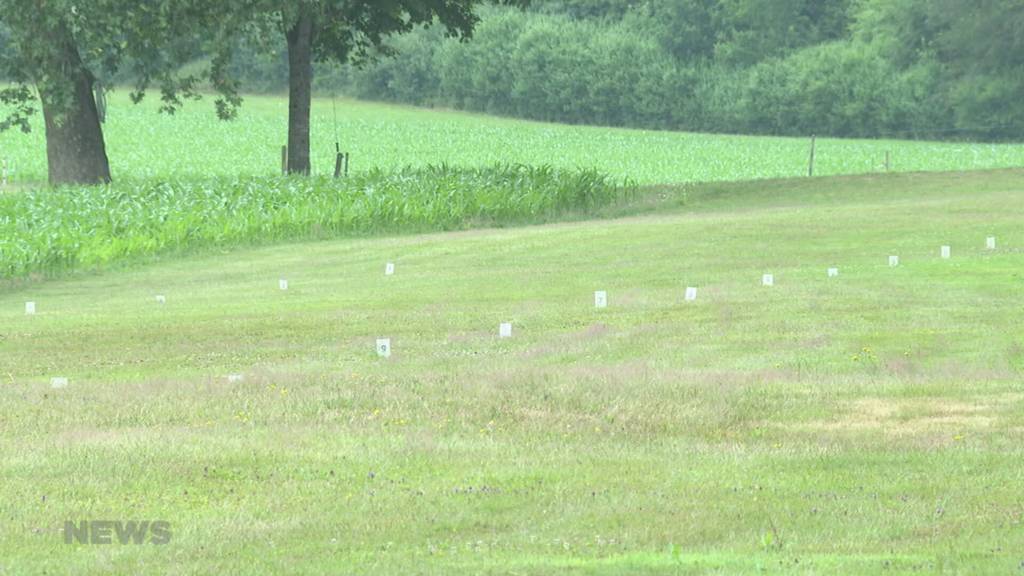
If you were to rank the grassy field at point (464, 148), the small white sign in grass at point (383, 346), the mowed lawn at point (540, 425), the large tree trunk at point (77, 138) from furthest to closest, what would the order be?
the grassy field at point (464, 148), the large tree trunk at point (77, 138), the small white sign in grass at point (383, 346), the mowed lawn at point (540, 425)

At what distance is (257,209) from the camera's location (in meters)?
32.6

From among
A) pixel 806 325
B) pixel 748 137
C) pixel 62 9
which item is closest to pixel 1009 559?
pixel 806 325

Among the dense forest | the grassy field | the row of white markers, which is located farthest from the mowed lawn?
the dense forest

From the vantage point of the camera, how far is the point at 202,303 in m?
22.0

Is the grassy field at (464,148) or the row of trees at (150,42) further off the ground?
the row of trees at (150,42)

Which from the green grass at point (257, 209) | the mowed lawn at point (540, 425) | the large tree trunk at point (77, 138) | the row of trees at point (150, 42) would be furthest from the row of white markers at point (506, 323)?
the large tree trunk at point (77, 138)

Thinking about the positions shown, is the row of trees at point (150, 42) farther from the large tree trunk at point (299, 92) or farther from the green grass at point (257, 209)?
the green grass at point (257, 209)

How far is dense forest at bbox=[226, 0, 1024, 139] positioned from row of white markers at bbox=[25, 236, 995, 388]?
59.9 m

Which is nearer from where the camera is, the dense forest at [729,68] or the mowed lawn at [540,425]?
the mowed lawn at [540,425]

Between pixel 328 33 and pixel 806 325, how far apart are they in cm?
2875

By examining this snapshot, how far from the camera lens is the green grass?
28656mm

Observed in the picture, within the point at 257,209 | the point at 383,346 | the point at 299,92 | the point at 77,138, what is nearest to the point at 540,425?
the point at 383,346

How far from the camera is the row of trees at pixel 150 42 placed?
3659 cm

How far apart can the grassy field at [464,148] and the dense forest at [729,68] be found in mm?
4131
